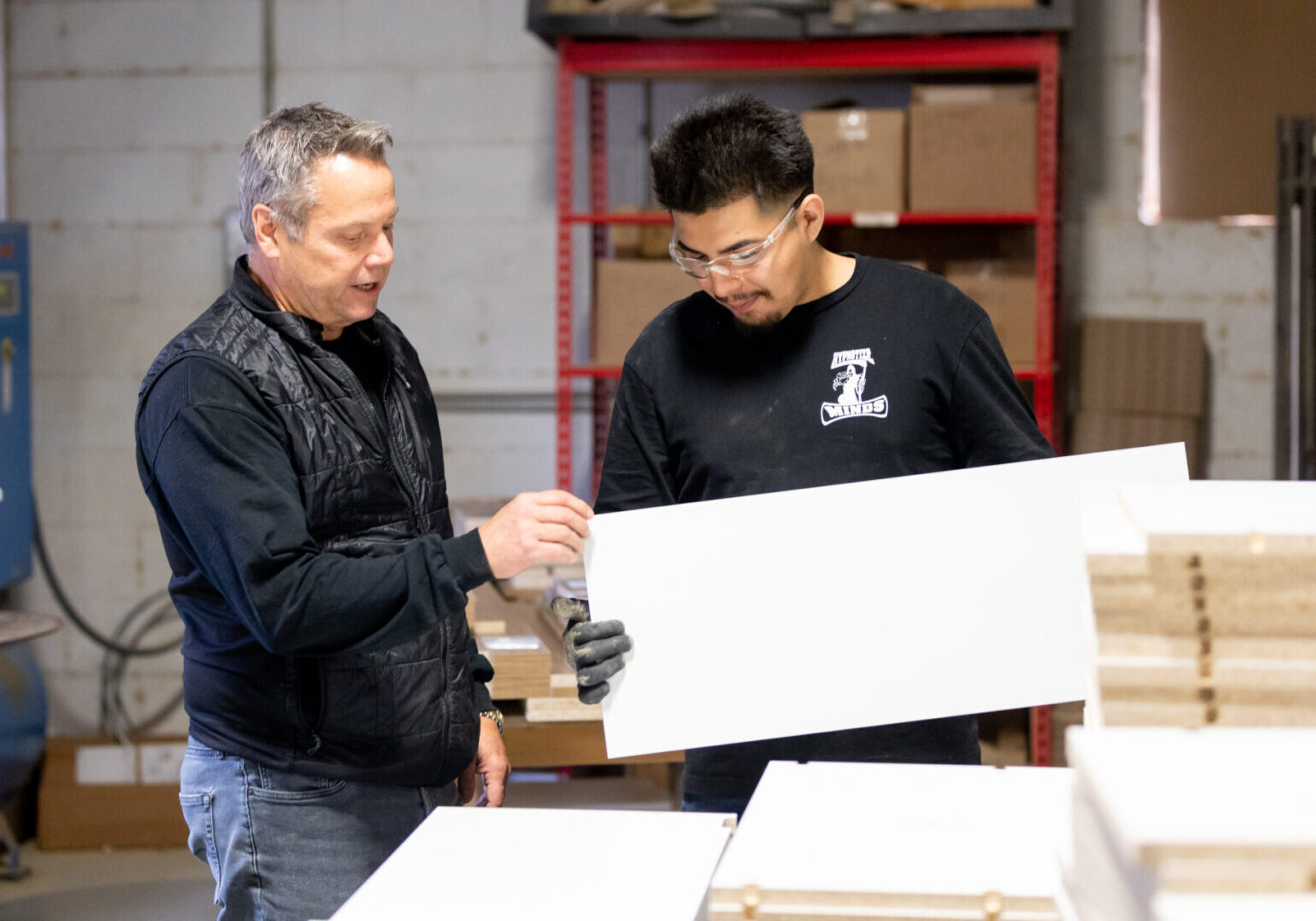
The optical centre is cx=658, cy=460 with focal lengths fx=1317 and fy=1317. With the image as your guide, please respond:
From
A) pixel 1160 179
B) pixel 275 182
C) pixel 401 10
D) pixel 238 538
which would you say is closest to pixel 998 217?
pixel 1160 179

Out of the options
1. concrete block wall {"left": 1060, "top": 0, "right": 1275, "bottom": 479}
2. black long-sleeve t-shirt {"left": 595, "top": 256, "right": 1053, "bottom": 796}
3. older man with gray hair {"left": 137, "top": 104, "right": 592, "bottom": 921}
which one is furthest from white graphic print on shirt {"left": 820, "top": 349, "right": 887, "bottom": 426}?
concrete block wall {"left": 1060, "top": 0, "right": 1275, "bottom": 479}

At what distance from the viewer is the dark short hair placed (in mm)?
1733

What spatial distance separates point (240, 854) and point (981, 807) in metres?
0.91

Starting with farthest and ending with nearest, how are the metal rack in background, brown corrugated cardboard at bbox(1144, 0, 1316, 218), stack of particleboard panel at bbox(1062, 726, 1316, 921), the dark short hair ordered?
brown corrugated cardboard at bbox(1144, 0, 1316, 218) → the metal rack in background → the dark short hair → stack of particleboard panel at bbox(1062, 726, 1316, 921)

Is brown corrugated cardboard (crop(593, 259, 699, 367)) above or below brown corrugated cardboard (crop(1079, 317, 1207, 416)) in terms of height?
above

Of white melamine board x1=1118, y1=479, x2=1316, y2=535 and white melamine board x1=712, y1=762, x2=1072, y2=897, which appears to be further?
white melamine board x1=712, y1=762, x2=1072, y2=897

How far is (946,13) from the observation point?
357 cm

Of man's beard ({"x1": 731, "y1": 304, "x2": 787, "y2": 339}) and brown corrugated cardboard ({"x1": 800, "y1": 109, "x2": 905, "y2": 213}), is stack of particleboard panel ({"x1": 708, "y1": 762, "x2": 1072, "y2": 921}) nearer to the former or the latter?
man's beard ({"x1": 731, "y1": 304, "x2": 787, "y2": 339})

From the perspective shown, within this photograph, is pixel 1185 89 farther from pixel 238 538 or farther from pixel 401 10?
pixel 238 538

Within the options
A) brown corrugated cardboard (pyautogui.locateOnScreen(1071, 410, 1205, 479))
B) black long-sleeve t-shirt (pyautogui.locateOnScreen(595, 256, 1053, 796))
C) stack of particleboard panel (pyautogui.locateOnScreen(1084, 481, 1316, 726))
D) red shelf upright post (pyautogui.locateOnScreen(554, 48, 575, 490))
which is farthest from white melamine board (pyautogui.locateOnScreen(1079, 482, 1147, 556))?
brown corrugated cardboard (pyautogui.locateOnScreen(1071, 410, 1205, 479))

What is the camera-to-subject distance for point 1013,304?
3.73 metres

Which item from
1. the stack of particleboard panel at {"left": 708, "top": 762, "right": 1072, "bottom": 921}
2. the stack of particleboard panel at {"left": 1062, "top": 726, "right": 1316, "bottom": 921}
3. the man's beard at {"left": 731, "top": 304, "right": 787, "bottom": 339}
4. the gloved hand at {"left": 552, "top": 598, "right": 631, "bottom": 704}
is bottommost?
the stack of particleboard panel at {"left": 708, "top": 762, "right": 1072, "bottom": 921}

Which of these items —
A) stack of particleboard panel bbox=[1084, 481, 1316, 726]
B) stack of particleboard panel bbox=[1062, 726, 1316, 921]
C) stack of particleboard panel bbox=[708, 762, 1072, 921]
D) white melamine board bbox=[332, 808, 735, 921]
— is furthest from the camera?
white melamine board bbox=[332, 808, 735, 921]

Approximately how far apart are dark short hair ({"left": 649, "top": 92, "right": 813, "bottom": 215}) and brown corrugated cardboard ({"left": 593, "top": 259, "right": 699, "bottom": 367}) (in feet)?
6.41
